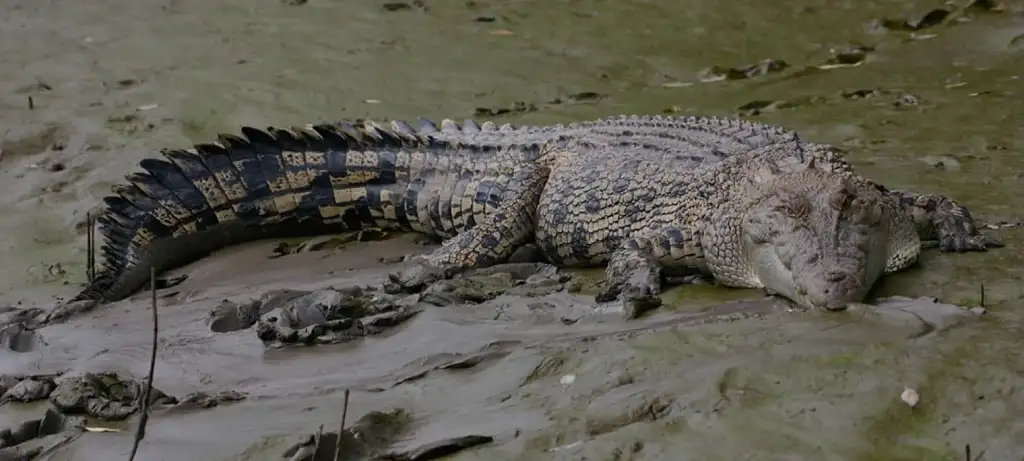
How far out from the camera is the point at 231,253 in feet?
18.7

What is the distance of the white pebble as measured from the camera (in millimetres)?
2779

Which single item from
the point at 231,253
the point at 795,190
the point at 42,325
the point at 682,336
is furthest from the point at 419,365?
the point at 231,253

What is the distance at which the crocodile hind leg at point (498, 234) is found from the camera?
506 cm

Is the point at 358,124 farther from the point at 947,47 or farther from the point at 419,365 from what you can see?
the point at 947,47

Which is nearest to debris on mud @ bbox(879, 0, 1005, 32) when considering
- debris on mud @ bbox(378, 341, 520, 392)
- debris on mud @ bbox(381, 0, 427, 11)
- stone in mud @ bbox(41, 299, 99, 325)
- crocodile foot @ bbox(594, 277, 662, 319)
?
debris on mud @ bbox(381, 0, 427, 11)

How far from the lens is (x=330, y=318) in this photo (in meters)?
4.17

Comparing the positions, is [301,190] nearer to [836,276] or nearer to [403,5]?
[836,276]

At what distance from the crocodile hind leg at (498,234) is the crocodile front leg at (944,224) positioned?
162 cm

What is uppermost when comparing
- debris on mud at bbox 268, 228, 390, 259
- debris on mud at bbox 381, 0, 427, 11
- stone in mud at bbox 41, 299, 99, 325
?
debris on mud at bbox 381, 0, 427, 11

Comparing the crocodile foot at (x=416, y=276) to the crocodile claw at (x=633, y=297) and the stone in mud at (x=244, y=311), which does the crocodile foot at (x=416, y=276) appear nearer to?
the stone in mud at (x=244, y=311)

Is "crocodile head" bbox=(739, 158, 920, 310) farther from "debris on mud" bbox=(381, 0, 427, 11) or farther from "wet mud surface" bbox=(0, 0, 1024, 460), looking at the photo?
"debris on mud" bbox=(381, 0, 427, 11)

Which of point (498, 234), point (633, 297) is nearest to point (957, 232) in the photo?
point (633, 297)

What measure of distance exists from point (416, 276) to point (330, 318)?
71 cm

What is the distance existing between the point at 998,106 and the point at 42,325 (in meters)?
5.29
